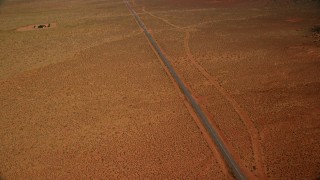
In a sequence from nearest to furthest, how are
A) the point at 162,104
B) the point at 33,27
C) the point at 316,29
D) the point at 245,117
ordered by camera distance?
the point at 245,117 → the point at 162,104 → the point at 316,29 → the point at 33,27

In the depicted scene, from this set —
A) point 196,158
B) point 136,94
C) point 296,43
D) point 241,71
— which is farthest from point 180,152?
point 296,43

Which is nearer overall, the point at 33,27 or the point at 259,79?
the point at 259,79

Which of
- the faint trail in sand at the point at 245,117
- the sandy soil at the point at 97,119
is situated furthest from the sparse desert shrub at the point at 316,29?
the sandy soil at the point at 97,119

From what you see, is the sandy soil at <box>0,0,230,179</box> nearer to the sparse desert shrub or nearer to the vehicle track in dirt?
the vehicle track in dirt

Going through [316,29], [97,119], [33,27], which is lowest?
[97,119]

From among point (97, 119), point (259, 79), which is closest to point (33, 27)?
point (97, 119)

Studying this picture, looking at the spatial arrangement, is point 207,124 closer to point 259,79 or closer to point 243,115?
point 243,115
